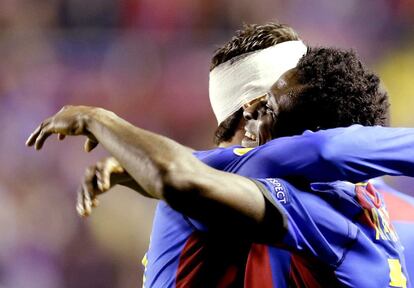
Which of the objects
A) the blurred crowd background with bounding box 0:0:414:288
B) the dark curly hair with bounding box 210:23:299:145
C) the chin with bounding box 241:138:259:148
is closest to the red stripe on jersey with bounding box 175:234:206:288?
the chin with bounding box 241:138:259:148

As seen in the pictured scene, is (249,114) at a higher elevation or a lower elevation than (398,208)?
higher

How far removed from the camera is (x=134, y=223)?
4039mm

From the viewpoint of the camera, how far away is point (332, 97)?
5.66 ft

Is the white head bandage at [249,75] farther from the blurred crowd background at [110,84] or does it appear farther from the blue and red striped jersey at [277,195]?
the blurred crowd background at [110,84]

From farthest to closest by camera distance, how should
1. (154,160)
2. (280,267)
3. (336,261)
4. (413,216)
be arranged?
(413,216)
(280,267)
(336,261)
(154,160)

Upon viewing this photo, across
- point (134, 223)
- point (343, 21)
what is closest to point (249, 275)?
point (134, 223)

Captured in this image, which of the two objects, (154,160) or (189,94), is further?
(189,94)

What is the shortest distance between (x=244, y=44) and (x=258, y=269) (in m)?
0.74

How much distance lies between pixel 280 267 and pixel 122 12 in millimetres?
2955

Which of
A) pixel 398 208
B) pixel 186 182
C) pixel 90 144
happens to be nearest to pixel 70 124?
pixel 90 144

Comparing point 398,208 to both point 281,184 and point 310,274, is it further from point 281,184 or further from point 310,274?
point 281,184

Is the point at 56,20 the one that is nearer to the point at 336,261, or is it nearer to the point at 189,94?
the point at 189,94

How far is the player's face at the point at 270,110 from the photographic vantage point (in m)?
1.80

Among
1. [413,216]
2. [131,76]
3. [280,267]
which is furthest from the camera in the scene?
[131,76]
